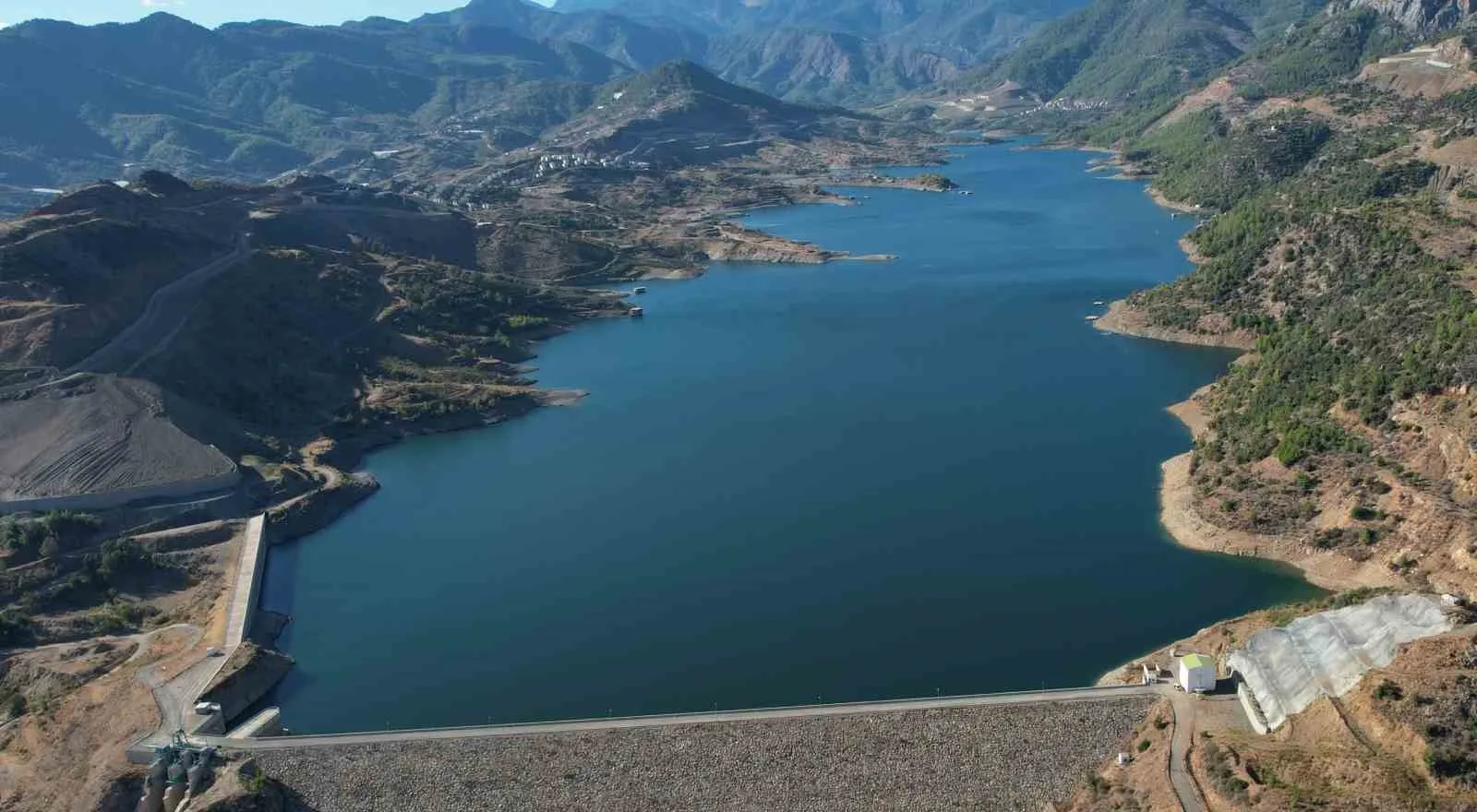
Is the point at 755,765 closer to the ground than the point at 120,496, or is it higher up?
closer to the ground

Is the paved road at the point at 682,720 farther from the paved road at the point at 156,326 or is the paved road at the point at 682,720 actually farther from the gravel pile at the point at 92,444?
the paved road at the point at 156,326

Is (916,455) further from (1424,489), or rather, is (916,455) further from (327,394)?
(327,394)

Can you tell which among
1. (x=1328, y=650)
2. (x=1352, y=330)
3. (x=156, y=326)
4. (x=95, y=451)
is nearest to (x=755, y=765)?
(x=1328, y=650)

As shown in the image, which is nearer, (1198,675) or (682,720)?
(1198,675)

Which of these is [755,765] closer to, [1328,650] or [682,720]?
[682,720]

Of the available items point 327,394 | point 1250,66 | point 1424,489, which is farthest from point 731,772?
point 1250,66
